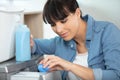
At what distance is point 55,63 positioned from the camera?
1120 mm

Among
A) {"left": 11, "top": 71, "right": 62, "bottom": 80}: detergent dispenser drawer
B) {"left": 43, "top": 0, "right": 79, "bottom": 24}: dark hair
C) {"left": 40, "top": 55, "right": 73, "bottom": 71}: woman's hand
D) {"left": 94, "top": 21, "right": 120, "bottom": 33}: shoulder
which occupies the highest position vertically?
{"left": 43, "top": 0, "right": 79, "bottom": 24}: dark hair

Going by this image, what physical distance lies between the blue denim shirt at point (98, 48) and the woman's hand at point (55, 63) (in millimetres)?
157

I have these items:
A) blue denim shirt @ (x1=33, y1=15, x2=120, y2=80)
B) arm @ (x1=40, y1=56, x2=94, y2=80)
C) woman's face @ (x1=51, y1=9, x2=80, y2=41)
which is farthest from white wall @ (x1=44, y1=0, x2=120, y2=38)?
arm @ (x1=40, y1=56, x2=94, y2=80)

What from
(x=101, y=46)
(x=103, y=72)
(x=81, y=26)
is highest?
(x=81, y=26)

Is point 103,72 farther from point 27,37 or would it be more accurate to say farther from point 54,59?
point 27,37

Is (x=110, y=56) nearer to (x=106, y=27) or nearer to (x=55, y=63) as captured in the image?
(x=106, y=27)

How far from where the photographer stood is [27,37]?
1236 millimetres

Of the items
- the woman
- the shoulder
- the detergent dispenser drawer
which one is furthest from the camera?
the shoulder

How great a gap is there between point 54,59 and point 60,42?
1.18ft

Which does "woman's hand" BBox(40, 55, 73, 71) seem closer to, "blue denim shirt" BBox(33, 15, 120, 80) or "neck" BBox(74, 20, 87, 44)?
"blue denim shirt" BBox(33, 15, 120, 80)

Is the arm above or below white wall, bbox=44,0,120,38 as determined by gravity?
below

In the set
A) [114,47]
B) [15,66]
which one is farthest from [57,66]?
[114,47]

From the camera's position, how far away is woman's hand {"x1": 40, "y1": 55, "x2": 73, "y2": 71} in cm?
111

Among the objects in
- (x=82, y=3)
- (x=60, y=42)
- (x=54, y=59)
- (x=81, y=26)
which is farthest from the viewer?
(x=82, y=3)
